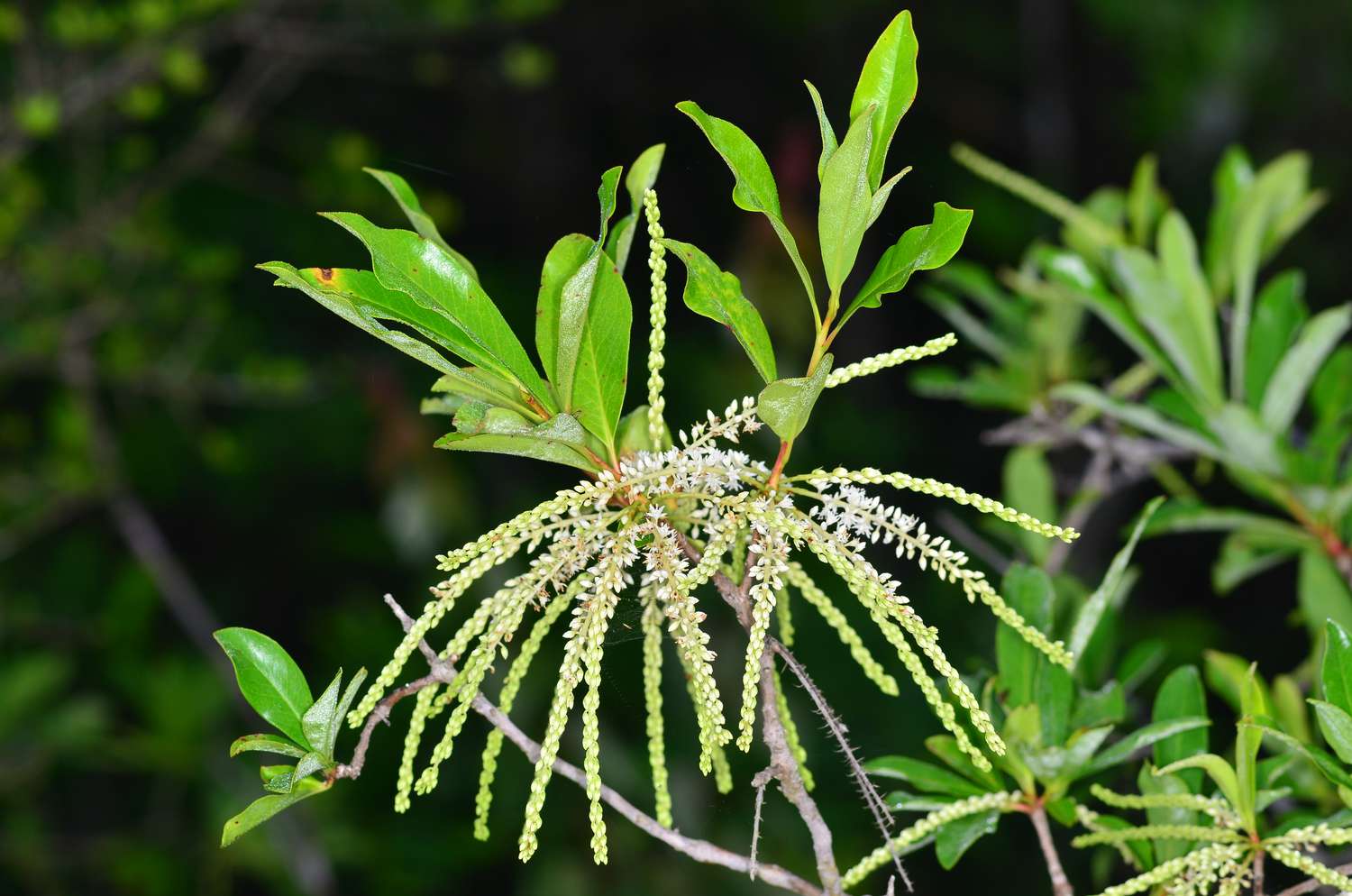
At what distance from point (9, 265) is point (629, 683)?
141 centimetres

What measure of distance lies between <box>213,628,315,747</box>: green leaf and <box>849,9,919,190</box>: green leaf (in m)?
0.36

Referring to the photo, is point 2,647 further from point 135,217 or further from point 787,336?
point 787,336

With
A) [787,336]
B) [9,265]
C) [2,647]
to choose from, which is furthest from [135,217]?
[787,336]

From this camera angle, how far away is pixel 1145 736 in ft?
2.16

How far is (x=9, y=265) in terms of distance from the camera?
2.08 metres

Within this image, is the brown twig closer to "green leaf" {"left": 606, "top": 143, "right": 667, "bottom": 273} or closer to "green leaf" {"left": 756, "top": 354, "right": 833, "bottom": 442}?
"green leaf" {"left": 756, "top": 354, "right": 833, "bottom": 442}

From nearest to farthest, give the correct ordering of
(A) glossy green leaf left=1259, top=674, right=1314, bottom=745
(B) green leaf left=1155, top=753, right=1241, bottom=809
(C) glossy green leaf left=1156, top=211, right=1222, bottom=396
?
(B) green leaf left=1155, top=753, right=1241, bottom=809 < (A) glossy green leaf left=1259, top=674, right=1314, bottom=745 < (C) glossy green leaf left=1156, top=211, right=1222, bottom=396

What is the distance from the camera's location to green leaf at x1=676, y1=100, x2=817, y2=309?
21.0 inches

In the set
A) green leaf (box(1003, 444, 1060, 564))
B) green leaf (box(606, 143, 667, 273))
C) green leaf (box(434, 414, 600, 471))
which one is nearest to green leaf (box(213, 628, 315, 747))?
green leaf (box(434, 414, 600, 471))

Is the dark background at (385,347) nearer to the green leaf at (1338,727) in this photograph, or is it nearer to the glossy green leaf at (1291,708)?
the glossy green leaf at (1291,708)

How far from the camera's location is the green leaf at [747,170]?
53 centimetres

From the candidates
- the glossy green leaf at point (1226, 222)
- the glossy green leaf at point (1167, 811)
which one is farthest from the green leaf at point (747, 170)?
the glossy green leaf at point (1226, 222)

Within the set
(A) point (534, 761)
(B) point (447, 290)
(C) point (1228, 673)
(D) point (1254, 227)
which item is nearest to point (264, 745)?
(A) point (534, 761)

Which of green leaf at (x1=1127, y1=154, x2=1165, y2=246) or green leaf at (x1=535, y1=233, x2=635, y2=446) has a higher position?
green leaf at (x1=1127, y1=154, x2=1165, y2=246)
